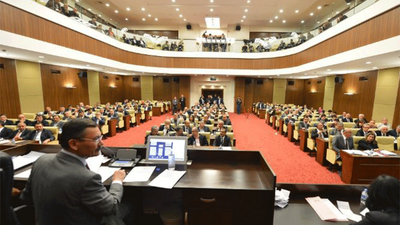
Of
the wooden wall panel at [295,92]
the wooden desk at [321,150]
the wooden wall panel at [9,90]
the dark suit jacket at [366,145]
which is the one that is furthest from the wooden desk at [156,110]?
the dark suit jacket at [366,145]

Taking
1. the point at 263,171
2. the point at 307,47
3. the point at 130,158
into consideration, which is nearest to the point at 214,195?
the point at 263,171

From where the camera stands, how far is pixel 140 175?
1.92 meters

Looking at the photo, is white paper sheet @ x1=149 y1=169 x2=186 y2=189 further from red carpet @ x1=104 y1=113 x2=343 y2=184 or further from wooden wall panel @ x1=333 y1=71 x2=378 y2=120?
wooden wall panel @ x1=333 y1=71 x2=378 y2=120

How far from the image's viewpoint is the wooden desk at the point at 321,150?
207 inches

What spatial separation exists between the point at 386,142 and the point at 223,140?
13.9ft

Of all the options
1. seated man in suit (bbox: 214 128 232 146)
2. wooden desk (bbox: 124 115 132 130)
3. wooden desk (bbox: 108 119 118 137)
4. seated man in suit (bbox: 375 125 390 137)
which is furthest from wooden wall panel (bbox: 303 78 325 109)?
wooden desk (bbox: 108 119 118 137)

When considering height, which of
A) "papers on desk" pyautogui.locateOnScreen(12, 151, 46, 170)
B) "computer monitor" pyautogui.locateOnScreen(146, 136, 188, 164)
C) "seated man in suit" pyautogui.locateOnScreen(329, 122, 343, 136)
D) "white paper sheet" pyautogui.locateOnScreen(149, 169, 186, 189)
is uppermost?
"computer monitor" pyautogui.locateOnScreen(146, 136, 188, 164)

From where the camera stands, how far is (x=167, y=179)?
6.08ft

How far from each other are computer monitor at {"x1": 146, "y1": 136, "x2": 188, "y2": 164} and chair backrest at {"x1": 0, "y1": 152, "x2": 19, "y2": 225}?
120 centimetres

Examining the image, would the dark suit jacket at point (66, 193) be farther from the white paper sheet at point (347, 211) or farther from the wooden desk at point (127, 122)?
the wooden desk at point (127, 122)

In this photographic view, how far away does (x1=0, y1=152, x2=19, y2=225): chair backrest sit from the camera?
105 centimetres

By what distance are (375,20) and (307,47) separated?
4697mm

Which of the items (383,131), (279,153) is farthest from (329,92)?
(279,153)

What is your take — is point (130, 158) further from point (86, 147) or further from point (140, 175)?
point (86, 147)
